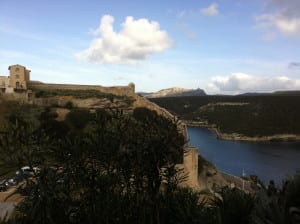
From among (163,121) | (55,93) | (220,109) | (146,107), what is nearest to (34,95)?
(55,93)

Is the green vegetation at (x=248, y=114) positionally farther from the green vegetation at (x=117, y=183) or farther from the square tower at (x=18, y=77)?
the green vegetation at (x=117, y=183)

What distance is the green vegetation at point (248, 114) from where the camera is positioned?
2734 inches

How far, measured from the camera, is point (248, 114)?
78.8 m

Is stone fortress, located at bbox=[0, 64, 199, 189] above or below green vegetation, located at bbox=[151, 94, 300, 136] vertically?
above

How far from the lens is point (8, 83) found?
34.8 meters

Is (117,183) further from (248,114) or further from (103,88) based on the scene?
(248,114)

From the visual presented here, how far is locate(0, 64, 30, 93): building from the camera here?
34.3m

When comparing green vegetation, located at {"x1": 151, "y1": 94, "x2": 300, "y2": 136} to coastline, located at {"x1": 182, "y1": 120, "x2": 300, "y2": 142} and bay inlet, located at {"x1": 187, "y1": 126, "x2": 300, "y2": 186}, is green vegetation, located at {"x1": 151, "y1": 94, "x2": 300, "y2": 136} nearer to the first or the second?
coastline, located at {"x1": 182, "y1": 120, "x2": 300, "y2": 142}

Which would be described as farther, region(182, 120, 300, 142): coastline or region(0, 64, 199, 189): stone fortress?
Result: region(182, 120, 300, 142): coastline

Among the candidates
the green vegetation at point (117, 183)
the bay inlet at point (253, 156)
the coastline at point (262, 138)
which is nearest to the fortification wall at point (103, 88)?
the bay inlet at point (253, 156)

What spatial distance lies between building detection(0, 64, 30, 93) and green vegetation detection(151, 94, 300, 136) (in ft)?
99.2

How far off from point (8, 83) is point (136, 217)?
32067mm

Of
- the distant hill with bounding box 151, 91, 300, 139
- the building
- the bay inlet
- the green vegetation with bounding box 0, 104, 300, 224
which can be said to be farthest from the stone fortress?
the green vegetation with bounding box 0, 104, 300, 224

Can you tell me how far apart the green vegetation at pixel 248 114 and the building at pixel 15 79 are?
30.2 m
